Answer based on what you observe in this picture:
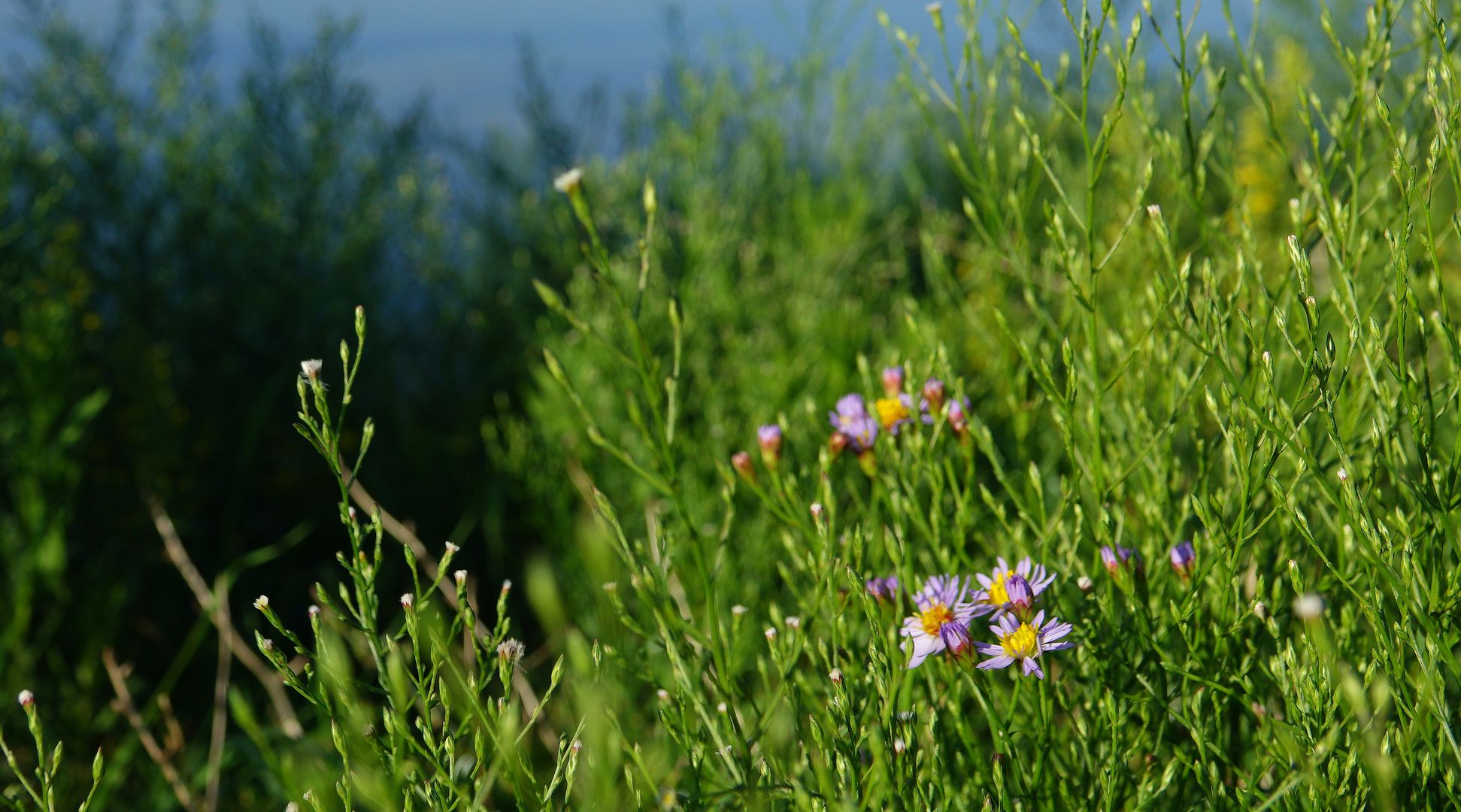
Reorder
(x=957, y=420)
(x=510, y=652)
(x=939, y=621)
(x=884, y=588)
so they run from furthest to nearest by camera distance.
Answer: (x=957, y=420)
(x=884, y=588)
(x=939, y=621)
(x=510, y=652)

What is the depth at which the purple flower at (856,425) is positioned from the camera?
4.15 ft

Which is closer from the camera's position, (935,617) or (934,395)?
(935,617)

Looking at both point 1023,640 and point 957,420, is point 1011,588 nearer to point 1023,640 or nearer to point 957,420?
point 1023,640

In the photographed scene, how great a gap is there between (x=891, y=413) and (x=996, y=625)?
380mm

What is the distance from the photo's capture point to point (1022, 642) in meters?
0.94

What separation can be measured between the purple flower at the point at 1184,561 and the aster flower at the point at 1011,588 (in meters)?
0.13

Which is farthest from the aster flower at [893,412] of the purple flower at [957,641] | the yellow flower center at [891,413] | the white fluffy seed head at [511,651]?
the white fluffy seed head at [511,651]

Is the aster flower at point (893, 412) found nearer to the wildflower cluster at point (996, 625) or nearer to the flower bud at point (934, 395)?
the flower bud at point (934, 395)

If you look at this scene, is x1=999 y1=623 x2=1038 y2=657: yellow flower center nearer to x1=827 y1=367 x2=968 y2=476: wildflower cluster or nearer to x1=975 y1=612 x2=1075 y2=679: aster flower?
x1=975 y1=612 x2=1075 y2=679: aster flower

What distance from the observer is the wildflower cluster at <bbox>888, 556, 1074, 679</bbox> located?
3.06ft

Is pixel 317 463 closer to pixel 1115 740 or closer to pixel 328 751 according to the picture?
pixel 328 751

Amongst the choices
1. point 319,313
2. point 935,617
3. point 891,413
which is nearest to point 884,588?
point 935,617

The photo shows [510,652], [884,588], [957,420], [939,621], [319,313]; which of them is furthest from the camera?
[319,313]

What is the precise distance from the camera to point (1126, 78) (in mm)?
983
